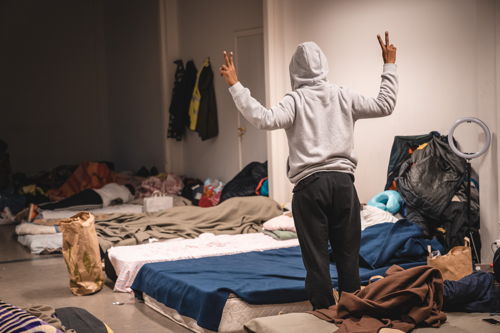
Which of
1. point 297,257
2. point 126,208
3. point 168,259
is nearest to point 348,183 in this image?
point 297,257

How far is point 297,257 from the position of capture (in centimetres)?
527

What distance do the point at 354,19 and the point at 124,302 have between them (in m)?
3.45

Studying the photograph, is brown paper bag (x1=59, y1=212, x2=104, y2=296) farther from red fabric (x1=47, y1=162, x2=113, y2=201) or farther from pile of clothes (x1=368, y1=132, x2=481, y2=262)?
red fabric (x1=47, y1=162, x2=113, y2=201)

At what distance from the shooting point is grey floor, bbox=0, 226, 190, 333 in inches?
179

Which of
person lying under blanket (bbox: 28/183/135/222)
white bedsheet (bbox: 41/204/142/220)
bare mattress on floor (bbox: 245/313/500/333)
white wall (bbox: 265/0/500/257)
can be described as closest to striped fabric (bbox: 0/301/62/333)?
bare mattress on floor (bbox: 245/313/500/333)

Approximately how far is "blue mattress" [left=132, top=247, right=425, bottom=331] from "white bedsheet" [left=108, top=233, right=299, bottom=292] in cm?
19

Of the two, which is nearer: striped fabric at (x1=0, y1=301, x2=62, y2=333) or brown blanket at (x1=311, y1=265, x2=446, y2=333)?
striped fabric at (x1=0, y1=301, x2=62, y2=333)

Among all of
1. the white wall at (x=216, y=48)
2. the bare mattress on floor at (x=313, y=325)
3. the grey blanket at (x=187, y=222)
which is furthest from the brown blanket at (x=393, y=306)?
the white wall at (x=216, y=48)

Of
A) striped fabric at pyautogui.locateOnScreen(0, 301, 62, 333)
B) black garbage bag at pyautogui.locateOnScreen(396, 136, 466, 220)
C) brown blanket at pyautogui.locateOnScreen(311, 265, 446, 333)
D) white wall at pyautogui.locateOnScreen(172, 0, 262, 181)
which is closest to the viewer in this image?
striped fabric at pyautogui.locateOnScreen(0, 301, 62, 333)

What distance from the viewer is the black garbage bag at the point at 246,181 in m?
8.12

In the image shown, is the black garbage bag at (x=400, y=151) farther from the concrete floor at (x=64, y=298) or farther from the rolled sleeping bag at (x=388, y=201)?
the concrete floor at (x=64, y=298)

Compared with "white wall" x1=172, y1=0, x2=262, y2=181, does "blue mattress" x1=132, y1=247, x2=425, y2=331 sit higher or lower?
lower

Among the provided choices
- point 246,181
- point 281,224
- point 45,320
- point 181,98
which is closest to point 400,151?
point 281,224

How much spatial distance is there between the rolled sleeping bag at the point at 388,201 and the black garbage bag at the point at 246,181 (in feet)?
6.99
